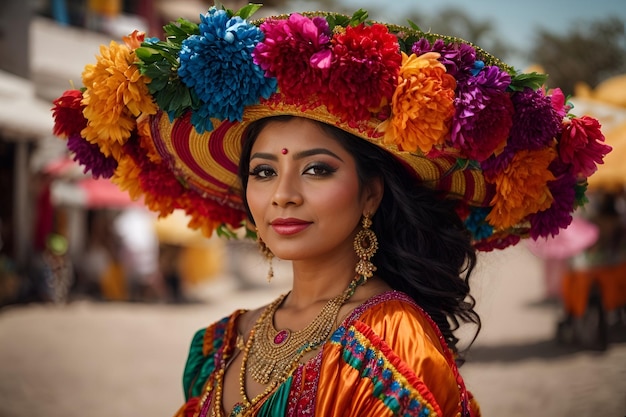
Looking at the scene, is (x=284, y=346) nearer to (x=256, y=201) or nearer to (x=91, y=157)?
(x=256, y=201)

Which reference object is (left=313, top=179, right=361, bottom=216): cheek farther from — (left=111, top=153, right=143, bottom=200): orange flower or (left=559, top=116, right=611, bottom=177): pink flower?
(left=111, top=153, right=143, bottom=200): orange flower

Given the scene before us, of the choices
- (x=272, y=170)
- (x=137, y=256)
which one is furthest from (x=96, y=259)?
(x=272, y=170)

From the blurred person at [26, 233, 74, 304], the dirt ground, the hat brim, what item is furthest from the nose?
the blurred person at [26, 233, 74, 304]

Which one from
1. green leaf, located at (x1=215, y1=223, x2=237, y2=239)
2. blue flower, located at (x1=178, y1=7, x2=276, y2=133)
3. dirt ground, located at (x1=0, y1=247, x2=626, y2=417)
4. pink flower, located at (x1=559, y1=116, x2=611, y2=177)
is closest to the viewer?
blue flower, located at (x1=178, y1=7, x2=276, y2=133)

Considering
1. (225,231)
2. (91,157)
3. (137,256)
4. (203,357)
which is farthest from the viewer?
(137,256)

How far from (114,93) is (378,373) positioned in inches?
46.6

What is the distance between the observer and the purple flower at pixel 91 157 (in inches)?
103

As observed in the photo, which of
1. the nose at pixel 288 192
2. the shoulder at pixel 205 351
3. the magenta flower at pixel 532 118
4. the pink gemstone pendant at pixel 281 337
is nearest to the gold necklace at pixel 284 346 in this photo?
the pink gemstone pendant at pixel 281 337

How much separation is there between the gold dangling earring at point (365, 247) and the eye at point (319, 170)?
23 cm

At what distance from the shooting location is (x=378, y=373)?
2.11 meters

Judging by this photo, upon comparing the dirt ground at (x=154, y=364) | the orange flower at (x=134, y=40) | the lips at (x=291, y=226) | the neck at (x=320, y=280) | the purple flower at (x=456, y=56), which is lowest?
the dirt ground at (x=154, y=364)

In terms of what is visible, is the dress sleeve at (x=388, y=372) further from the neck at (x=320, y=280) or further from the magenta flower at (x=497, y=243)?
the magenta flower at (x=497, y=243)

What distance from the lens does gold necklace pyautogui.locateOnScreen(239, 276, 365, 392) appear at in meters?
2.39

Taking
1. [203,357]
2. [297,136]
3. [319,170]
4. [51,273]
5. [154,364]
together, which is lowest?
[154,364]
